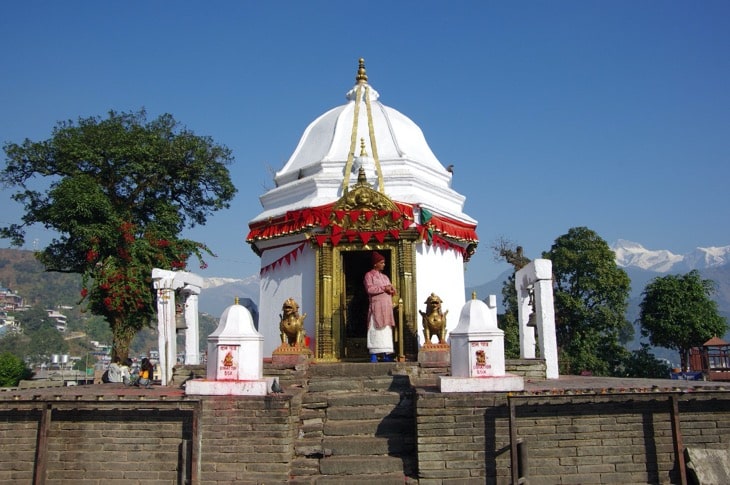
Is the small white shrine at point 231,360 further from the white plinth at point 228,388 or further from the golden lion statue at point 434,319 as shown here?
the golden lion statue at point 434,319

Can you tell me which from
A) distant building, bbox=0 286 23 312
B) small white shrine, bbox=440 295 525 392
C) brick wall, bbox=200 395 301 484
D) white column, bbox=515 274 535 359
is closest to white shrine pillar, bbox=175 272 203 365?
brick wall, bbox=200 395 301 484

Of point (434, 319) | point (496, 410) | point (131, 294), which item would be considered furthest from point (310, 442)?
point (131, 294)

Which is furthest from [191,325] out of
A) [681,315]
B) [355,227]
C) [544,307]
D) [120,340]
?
[681,315]

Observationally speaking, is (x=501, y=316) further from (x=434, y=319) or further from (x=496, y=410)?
(x=496, y=410)

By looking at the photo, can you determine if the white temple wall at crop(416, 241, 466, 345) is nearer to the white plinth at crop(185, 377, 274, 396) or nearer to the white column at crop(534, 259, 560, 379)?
the white column at crop(534, 259, 560, 379)

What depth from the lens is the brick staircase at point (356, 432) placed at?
8.20 m

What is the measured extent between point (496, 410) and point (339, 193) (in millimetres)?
7833

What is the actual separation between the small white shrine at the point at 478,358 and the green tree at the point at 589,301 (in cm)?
2030

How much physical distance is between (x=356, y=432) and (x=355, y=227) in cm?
520

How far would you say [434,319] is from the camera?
441 inches

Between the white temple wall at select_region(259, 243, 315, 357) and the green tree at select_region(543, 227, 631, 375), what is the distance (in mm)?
17094

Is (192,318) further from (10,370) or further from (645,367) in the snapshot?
(645,367)

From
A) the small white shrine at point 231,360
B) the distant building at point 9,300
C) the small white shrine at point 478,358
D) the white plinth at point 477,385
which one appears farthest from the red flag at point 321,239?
the distant building at point 9,300

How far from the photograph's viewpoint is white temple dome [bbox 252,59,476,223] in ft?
49.4
